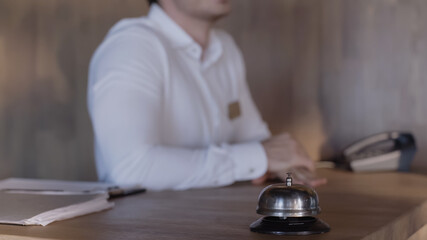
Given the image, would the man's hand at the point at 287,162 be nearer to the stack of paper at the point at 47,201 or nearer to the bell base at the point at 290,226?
the stack of paper at the point at 47,201

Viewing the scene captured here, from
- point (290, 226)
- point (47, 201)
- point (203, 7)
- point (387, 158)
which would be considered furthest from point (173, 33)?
point (290, 226)

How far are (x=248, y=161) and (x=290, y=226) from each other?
0.80m

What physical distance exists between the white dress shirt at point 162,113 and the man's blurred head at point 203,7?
→ 0.18 feet

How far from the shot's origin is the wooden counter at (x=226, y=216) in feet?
3.09

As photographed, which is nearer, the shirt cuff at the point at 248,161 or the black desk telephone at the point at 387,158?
the shirt cuff at the point at 248,161

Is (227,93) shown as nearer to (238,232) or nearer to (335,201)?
(335,201)

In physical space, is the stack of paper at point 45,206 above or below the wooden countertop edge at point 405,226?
above

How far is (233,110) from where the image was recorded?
2.13 metres

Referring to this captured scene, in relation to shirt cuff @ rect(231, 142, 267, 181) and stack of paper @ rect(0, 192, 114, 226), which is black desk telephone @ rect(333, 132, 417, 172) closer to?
shirt cuff @ rect(231, 142, 267, 181)

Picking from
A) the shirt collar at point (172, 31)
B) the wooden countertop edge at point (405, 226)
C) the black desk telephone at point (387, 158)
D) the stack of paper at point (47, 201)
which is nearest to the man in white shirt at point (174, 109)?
the shirt collar at point (172, 31)

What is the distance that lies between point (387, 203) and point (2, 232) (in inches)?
28.5

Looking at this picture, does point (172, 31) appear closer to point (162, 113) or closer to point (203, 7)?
point (203, 7)

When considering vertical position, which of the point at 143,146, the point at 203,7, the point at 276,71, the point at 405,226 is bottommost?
the point at 405,226

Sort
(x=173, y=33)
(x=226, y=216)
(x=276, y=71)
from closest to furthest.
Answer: (x=226, y=216)
(x=173, y=33)
(x=276, y=71)
